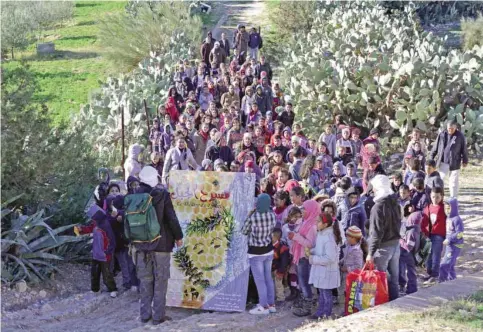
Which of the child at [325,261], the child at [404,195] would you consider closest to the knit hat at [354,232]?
the child at [325,261]

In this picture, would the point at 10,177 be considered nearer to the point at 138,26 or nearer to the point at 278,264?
the point at 278,264

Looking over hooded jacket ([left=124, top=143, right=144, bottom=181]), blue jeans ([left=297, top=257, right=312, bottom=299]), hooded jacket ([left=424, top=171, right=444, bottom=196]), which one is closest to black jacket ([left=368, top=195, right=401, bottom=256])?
blue jeans ([left=297, top=257, right=312, bottom=299])

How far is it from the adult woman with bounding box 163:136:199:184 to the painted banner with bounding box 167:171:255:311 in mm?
2933

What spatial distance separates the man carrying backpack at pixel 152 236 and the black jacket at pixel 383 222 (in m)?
1.92

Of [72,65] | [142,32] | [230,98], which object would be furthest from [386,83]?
[72,65]

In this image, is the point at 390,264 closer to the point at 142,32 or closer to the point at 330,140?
the point at 330,140

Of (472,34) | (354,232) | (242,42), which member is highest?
(242,42)

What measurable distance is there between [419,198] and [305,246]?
1861 millimetres

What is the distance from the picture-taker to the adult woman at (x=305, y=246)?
8234mm

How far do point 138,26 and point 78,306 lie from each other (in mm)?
19595

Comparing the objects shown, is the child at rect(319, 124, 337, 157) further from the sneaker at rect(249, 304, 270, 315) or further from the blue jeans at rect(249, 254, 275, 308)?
the sneaker at rect(249, 304, 270, 315)

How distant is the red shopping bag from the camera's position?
8.05 meters

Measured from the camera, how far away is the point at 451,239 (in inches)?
360

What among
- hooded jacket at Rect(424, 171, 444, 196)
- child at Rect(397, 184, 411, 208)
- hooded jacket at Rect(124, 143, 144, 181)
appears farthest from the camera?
hooded jacket at Rect(124, 143, 144, 181)
